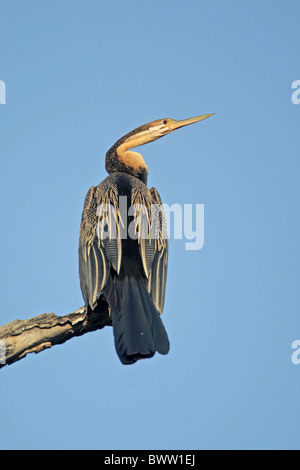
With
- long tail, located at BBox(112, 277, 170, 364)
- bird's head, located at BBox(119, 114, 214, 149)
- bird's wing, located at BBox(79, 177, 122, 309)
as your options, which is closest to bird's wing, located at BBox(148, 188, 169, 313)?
long tail, located at BBox(112, 277, 170, 364)

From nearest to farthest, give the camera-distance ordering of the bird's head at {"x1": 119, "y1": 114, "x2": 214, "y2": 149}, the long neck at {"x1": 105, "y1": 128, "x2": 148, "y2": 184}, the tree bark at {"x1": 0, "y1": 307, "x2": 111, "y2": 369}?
the tree bark at {"x1": 0, "y1": 307, "x2": 111, "y2": 369} → the long neck at {"x1": 105, "y1": 128, "x2": 148, "y2": 184} → the bird's head at {"x1": 119, "y1": 114, "x2": 214, "y2": 149}

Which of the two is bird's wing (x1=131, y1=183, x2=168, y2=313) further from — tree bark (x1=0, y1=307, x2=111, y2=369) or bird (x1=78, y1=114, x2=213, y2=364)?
Result: tree bark (x1=0, y1=307, x2=111, y2=369)

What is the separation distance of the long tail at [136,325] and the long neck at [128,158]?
193cm

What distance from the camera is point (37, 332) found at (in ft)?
15.5

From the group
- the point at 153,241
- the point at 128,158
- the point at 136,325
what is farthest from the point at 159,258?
the point at 128,158

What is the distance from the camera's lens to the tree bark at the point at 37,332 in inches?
183

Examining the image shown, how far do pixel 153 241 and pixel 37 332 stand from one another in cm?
146

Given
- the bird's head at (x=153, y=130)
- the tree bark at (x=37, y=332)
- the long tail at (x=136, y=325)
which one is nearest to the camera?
the long tail at (x=136, y=325)

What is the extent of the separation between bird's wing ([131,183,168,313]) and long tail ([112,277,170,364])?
216 millimetres

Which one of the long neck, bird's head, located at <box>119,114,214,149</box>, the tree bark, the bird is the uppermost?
bird's head, located at <box>119,114,214,149</box>

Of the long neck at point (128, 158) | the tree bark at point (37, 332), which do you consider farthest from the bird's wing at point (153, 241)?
the tree bark at point (37, 332)

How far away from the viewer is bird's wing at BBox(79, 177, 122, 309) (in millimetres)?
5145

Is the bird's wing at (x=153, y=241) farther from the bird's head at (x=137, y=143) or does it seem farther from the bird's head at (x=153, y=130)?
the bird's head at (x=153, y=130)

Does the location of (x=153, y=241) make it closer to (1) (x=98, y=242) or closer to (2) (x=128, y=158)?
(1) (x=98, y=242)
